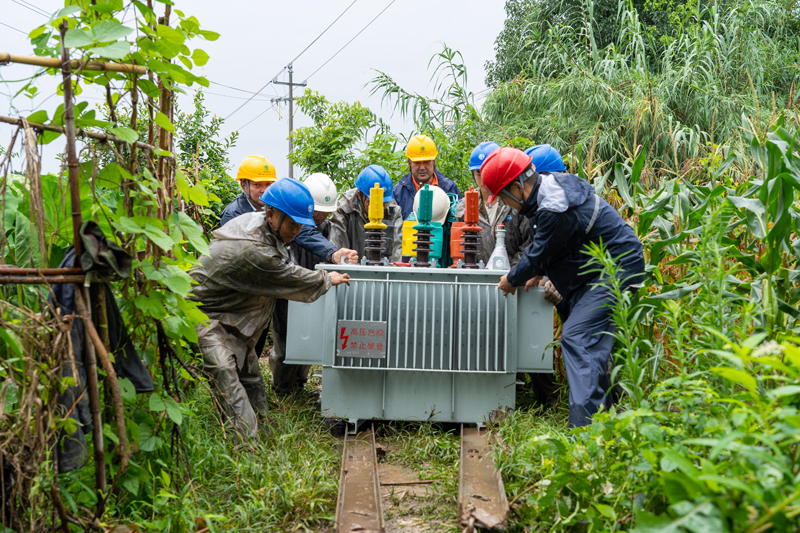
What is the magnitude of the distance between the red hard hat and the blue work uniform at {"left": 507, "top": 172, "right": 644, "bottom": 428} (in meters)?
0.17

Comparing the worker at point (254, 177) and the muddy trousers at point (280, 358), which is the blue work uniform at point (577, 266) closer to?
the muddy trousers at point (280, 358)

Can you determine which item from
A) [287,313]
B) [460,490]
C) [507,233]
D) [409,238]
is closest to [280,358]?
[287,313]

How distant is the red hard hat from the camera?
4.03 metres

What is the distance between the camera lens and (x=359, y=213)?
5898mm

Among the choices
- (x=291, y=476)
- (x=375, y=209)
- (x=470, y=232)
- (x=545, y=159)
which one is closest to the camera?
(x=291, y=476)

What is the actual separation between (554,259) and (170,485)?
102 inches

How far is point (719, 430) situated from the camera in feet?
5.99

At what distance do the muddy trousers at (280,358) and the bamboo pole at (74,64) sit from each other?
3.02 metres

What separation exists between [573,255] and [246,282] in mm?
2087

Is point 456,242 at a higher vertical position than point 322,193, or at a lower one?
lower

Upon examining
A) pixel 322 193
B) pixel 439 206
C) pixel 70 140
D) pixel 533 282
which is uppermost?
pixel 322 193

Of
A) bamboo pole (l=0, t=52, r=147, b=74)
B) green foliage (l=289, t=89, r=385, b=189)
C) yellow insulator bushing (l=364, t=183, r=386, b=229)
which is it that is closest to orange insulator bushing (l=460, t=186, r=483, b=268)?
yellow insulator bushing (l=364, t=183, r=386, b=229)

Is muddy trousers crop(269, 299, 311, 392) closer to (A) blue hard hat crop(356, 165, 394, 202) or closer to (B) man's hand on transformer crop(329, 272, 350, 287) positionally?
(A) blue hard hat crop(356, 165, 394, 202)

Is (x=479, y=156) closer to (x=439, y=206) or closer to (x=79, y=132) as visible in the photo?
(x=439, y=206)
